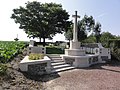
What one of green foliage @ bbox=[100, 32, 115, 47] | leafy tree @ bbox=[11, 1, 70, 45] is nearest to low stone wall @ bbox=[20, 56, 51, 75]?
green foliage @ bbox=[100, 32, 115, 47]

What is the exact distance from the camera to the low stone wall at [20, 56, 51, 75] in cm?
853

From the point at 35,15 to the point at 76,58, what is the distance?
61.8ft

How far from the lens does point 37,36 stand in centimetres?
3139

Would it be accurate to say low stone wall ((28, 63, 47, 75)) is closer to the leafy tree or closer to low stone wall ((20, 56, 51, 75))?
low stone wall ((20, 56, 51, 75))

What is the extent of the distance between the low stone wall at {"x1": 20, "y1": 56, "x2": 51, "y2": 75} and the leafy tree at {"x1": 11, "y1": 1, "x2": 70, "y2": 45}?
19801 millimetres

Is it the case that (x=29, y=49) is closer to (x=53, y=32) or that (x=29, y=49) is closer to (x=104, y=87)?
(x=104, y=87)

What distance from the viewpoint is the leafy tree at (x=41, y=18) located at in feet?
95.3

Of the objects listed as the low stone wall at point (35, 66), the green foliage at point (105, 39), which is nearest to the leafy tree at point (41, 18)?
the green foliage at point (105, 39)

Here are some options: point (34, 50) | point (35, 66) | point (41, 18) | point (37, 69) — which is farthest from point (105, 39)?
point (35, 66)

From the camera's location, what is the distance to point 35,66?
920 cm

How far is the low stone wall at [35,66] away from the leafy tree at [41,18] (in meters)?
19.8

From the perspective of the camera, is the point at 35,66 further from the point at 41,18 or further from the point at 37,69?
the point at 41,18

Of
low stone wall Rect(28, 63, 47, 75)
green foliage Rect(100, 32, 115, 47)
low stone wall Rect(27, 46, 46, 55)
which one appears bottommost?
low stone wall Rect(28, 63, 47, 75)

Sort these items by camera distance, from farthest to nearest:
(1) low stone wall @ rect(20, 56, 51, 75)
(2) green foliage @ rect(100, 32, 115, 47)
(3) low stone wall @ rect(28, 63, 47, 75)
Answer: (2) green foliage @ rect(100, 32, 115, 47) < (3) low stone wall @ rect(28, 63, 47, 75) < (1) low stone wall @ rect(20, 56, 51, 75)
